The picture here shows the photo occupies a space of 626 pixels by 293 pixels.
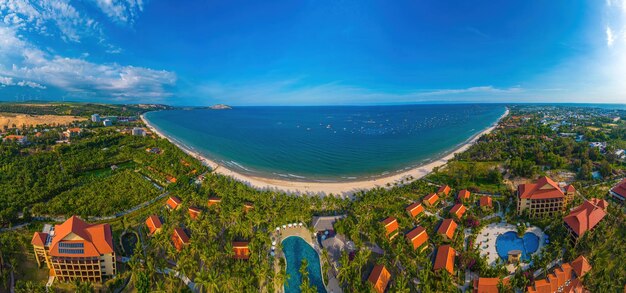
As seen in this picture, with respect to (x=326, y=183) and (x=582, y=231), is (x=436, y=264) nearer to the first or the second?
(x=582, y=231)

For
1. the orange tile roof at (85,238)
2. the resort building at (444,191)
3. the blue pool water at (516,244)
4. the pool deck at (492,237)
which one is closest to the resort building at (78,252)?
the orange tile roof at (85,238)

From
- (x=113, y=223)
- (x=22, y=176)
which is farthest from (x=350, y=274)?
(x=22, y=176)

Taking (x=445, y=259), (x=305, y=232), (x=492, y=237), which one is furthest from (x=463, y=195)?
(x=305, y=232)

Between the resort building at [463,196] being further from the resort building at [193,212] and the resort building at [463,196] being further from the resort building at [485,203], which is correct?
the resort building at [193,212]

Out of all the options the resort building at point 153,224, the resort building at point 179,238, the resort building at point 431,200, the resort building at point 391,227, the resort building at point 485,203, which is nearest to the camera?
the resort building at point 179,238

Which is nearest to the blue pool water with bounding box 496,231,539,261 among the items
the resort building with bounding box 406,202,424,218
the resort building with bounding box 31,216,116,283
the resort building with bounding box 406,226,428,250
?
the resort building with bounding box 406,226,428,250

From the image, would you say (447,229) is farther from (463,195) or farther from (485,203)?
(463,195)
